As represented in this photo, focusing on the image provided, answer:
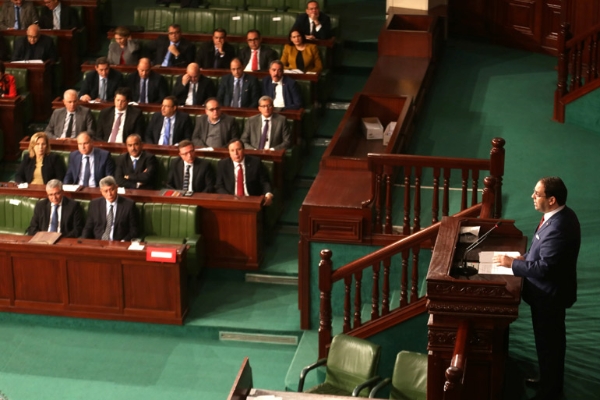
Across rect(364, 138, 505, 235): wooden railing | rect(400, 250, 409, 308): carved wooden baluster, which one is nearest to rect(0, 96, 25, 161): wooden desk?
rect(364, 138, 505, 235): wooden railing

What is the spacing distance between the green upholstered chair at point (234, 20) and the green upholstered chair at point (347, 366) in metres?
6.04

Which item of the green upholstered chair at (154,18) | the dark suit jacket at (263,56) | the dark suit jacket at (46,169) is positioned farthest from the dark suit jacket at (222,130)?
the green upholstered chair at (154,18)

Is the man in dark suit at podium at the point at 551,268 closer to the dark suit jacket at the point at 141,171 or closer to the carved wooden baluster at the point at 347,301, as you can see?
the carved wooden baluster at the point at 347,301

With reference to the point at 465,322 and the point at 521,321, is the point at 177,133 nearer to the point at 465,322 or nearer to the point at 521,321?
the point at 521,321

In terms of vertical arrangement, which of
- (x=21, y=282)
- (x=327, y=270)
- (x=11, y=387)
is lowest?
(x=11, y=387)

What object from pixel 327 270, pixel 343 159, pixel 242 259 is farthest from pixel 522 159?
pixel 327 270

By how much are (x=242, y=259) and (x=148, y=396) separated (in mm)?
1494

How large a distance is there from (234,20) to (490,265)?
7.48 metres

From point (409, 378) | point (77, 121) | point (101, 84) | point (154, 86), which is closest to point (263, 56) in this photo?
point (154, 86)

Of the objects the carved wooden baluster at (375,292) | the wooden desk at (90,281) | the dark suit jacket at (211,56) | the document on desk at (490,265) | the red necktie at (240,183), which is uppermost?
the dark suit jacket at (211,56)

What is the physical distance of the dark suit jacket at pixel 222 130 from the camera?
9086 millimetres

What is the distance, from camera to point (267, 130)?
29.7 ft

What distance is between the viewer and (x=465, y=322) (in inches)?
173

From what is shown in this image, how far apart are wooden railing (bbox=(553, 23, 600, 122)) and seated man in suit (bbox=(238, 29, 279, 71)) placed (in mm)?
2746
